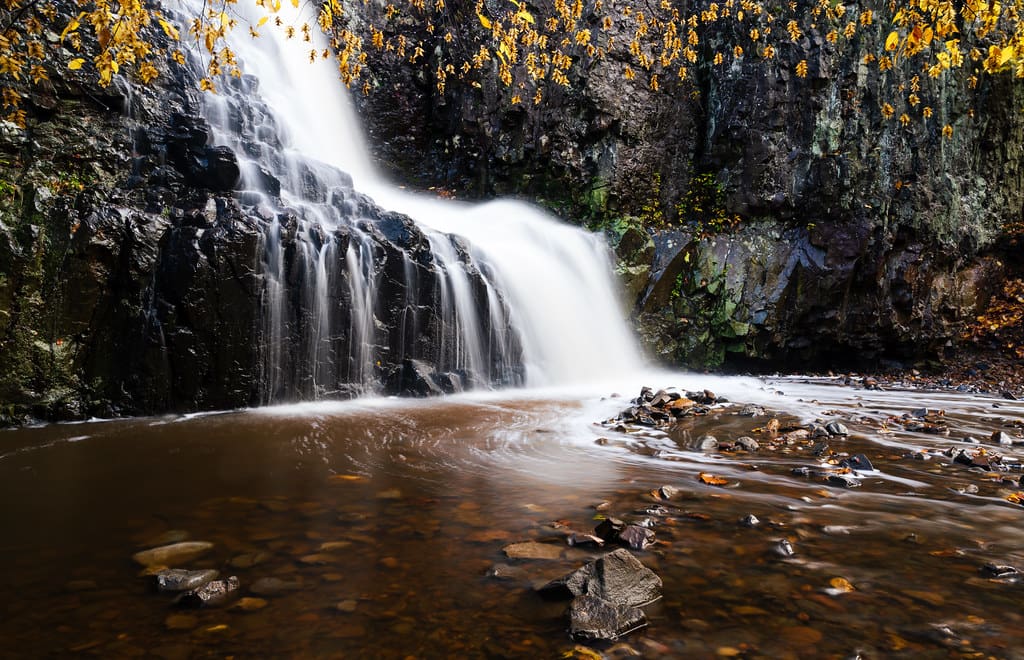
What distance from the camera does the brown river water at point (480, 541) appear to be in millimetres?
1821

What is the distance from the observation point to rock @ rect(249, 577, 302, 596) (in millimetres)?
2106

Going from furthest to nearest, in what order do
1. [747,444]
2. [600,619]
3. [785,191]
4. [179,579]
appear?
[785,191] < [747,444] < [179,579] < [600,619]

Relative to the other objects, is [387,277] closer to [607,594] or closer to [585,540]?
[585,540]

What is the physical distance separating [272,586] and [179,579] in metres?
0.36

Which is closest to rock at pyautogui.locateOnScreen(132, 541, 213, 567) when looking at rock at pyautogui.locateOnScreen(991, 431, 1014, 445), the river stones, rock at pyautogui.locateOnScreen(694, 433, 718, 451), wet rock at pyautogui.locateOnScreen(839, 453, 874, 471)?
the river stones

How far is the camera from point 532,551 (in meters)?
2.48

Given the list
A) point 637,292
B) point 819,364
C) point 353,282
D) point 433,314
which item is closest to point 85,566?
point 353,282

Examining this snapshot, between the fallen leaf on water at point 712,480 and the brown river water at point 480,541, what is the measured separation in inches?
1.9

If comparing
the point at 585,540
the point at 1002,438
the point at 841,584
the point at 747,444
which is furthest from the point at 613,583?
the point at 1002,438

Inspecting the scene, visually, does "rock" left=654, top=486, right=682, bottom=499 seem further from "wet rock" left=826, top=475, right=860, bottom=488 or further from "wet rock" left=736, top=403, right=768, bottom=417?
"wet rock" left=736, top=403, right=768, bottom=417

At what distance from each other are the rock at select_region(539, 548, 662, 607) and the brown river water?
0.07 metres

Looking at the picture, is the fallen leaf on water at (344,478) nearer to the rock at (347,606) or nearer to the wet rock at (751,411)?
the rock at (347,606)

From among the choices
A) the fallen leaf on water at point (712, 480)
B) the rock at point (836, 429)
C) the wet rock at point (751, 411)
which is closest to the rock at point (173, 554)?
the fallen leaf on water at point (712, 480)

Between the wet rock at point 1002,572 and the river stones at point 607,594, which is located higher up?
the river stones at point 607,594
